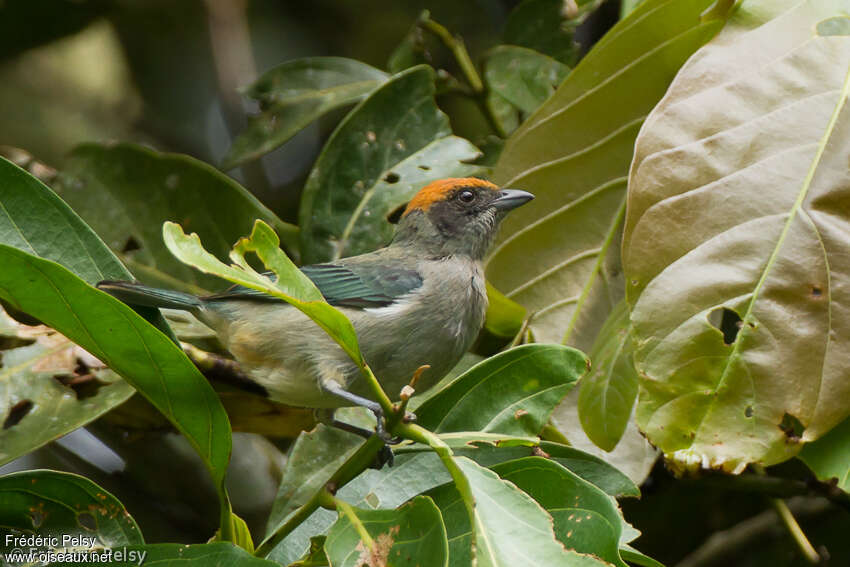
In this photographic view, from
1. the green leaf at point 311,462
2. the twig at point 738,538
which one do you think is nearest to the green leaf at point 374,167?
the green leaf at point 311,462

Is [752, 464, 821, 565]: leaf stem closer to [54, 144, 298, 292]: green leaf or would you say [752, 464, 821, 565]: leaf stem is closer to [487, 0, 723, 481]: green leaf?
[487, 0, 723, 481]: green leaf

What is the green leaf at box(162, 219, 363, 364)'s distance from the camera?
1.76 metres

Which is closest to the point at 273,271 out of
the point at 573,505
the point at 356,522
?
the point at 356,522

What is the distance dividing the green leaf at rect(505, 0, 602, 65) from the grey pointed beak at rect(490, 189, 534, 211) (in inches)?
32.8

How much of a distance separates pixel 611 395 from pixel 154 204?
2.02 m

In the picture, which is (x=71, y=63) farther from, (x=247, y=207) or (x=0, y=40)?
(x=247, y=207)

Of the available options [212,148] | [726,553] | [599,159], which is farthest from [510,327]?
[212,148]

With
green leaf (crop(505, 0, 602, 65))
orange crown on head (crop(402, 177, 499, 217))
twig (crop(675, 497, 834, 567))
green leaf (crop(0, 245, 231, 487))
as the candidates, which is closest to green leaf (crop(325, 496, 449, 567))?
green leaf (crop(0, 245, 231, 487))

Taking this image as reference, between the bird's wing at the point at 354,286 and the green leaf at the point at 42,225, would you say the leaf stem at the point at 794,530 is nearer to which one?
the bird's wing at the point at 354,286

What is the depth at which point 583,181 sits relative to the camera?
9.74 feet

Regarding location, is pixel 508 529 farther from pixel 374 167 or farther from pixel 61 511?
pixel 374 167

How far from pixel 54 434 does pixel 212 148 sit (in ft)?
11.1

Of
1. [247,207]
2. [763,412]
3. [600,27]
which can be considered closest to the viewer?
[763,412]

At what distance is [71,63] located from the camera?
5.84m
